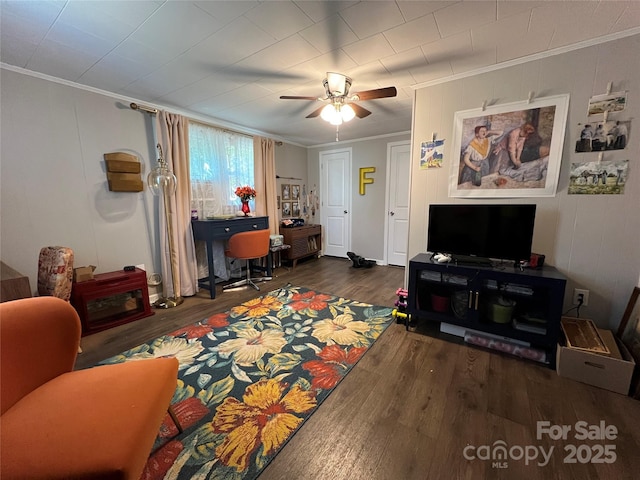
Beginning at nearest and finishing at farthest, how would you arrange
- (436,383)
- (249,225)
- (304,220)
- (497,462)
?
(497,462)
(436,383)
(249,225)
(304,220)

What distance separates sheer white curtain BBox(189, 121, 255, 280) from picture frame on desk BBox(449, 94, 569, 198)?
9.78 feet

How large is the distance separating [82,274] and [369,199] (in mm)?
4092

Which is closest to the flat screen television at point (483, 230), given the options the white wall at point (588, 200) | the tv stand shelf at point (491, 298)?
the tv stand shelf at point (491, 298)

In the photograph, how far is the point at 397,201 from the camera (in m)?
4.43

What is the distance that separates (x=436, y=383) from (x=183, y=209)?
3.24 metres

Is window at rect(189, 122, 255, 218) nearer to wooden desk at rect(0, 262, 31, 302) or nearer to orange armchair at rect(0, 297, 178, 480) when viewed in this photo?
wooden desk at rect(0, 262, 31, 302)

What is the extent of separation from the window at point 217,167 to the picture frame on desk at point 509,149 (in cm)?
298

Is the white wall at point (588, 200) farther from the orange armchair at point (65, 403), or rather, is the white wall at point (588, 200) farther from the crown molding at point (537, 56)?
the orange armchair at point (65, 403)

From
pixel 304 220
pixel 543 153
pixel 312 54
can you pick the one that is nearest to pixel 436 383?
pixel 543 153

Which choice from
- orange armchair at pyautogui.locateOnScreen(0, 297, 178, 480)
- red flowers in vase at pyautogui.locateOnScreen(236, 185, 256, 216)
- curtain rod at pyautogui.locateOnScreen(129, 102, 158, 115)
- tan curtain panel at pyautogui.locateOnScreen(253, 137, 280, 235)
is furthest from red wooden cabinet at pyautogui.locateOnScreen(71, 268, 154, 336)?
tan curtain panel at pyautogui.locateOnScreen(253, 137, 280, 235)

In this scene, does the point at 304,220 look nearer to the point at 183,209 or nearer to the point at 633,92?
the point at 183,209

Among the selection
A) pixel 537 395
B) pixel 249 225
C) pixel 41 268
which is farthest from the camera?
pixel 249 225

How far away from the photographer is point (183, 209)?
3.20 meters

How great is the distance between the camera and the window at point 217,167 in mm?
3412
